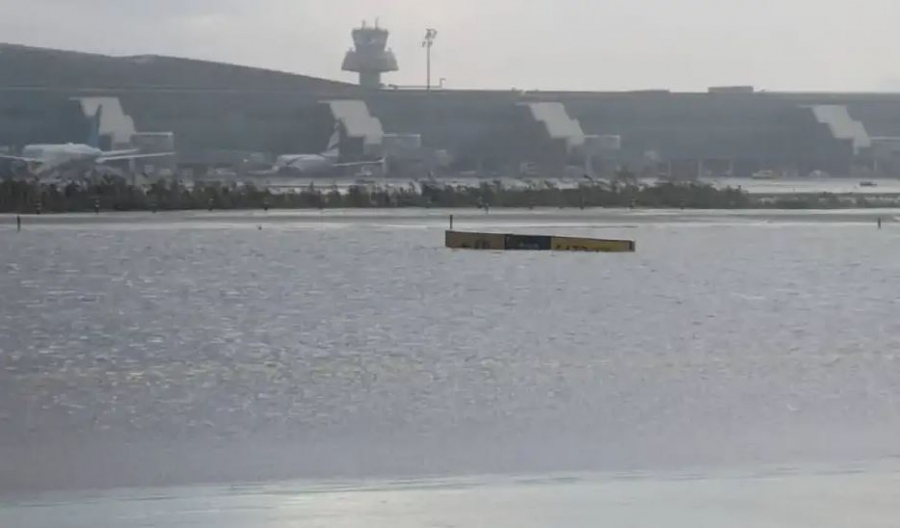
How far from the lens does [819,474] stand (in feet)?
24.0

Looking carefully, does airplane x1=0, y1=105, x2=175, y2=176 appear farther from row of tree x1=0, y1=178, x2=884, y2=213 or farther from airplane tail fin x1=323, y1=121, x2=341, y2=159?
row of tree x1=0, y1=178, x2=884, y2=213

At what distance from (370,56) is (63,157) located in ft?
131

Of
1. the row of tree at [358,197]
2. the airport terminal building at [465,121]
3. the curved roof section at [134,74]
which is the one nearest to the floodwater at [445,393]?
the row of tree at [358,197]

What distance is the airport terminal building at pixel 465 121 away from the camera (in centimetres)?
6919

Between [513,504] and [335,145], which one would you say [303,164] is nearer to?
[335,145]

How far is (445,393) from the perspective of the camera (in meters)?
11.0

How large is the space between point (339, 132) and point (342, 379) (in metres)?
59.3

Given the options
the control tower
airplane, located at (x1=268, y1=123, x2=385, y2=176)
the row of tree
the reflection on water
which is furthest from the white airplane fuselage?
the reflection on water

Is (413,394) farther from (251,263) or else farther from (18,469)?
(251,263)

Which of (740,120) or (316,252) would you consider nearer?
(316,252)

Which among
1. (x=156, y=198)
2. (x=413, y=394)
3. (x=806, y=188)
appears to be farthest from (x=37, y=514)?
(x=806, y=188)

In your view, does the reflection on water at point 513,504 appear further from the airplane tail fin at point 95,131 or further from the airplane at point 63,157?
the airplane tail fin at point 95,131

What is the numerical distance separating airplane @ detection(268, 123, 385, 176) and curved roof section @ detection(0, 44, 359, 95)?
5159 millimetres

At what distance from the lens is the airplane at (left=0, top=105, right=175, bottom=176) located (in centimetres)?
6050
